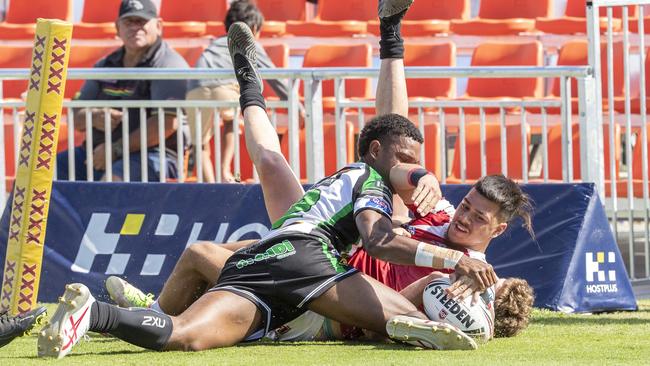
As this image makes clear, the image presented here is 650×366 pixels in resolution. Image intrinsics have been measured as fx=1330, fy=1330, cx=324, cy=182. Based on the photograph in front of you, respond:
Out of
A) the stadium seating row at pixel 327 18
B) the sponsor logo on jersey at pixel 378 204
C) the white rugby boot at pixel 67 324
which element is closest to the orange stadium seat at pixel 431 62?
the stadium seating row at pixel 327 18

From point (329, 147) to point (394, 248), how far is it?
155 inches

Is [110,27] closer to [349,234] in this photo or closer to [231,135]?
[231,135]

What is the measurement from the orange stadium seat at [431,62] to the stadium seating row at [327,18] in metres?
0.92

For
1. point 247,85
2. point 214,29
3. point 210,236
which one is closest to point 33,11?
point 214,29

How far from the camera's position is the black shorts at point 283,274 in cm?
614

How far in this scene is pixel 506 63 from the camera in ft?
40.2

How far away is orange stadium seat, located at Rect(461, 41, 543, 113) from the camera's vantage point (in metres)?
A: 11.9

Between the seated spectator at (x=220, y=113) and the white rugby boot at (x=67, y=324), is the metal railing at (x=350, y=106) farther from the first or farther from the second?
the white rugby boot at (x=67, y=324)

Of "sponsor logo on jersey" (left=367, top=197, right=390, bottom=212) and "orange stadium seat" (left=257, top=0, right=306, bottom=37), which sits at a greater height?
"orange stadium seat" (left=257, top=0, right=306, bottom=37)

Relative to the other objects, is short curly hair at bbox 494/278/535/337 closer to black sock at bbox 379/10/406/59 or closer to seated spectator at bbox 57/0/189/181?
black sock at bbox 379/10/406/59

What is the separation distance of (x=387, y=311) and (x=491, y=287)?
50 centimetres

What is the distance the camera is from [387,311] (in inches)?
240

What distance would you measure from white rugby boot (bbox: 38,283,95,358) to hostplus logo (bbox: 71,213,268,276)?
298 centimetres

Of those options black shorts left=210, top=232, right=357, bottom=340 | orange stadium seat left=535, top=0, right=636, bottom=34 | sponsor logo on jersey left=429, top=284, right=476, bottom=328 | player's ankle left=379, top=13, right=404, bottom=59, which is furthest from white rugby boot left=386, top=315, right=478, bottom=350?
orange stadium seat left=535, top=0, right=636, bottom=34
